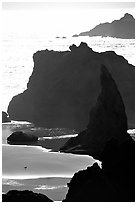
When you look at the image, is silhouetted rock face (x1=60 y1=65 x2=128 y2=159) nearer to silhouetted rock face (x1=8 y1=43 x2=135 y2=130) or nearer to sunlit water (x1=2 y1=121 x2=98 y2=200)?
sunlit water (x1=2 y1=121 x2=98 y2=200)

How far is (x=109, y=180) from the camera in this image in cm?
3753

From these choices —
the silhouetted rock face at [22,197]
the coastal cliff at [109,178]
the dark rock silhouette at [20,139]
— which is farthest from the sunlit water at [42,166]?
the silhouetted rock face at [22,197]

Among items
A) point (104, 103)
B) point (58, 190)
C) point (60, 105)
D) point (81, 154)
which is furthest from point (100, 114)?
point (60, 105)

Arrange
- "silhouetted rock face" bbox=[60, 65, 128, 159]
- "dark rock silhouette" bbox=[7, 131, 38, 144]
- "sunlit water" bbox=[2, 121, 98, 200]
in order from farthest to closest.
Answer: "dark rock silhouette" bbox=[7, 131, 38, 144], "silhouetted rock face" bbox=[60, 65, 128, 159], "sunlit water" bbox=[2, 121, 98, 200]

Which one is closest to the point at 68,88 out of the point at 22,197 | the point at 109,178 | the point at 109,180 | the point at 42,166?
the point at 42,166

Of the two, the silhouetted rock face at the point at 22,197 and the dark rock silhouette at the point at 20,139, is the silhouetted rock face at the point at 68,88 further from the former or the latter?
the silhouetted rock face at the point at 22,197

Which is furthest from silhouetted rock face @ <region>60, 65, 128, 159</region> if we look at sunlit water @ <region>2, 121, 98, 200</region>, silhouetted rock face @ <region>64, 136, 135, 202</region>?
silhouetted rock face @ <region>64, 136, 135, 202</region>

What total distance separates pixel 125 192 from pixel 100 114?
174 feet

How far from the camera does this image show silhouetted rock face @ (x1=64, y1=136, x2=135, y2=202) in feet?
113

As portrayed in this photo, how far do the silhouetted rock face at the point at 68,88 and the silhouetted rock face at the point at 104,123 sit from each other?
38.2 metres

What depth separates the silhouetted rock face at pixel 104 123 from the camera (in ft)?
279

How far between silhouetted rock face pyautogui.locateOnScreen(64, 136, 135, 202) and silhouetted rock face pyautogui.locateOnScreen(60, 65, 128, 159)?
43010 mm

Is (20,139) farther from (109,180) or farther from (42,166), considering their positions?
(109,180)

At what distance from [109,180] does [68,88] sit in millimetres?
100748
